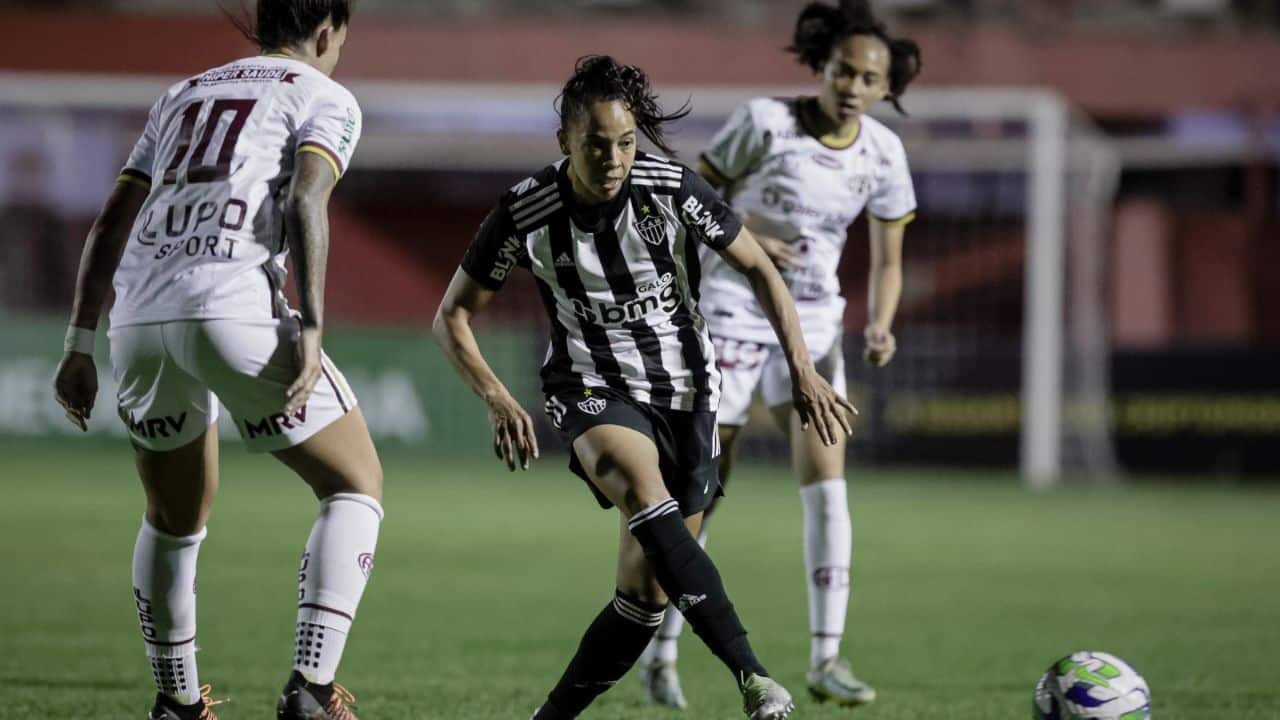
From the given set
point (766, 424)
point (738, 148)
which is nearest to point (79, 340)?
point (738, 148)

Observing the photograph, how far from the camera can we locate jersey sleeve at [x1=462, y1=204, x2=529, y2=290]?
4.85 meters

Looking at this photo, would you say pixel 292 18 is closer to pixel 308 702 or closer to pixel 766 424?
pixel 308 702

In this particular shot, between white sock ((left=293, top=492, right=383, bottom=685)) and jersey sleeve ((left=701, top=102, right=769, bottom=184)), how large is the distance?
2468 mm

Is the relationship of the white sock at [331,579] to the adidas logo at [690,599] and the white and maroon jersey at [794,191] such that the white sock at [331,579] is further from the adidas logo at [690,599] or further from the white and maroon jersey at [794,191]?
the white and maroon jersey at [794,191]

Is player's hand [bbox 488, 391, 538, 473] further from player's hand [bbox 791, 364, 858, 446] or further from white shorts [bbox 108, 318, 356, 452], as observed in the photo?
player's hand [bbox 791, 364, 858, 446]

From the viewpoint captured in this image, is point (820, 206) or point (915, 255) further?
point (915, 255)

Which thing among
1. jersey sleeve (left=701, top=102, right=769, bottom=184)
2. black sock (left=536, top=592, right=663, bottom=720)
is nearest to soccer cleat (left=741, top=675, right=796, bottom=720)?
black sock (left=536, top=592, right=663, bottom=720)

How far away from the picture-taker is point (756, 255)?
487cm

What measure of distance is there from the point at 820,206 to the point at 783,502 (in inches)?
346

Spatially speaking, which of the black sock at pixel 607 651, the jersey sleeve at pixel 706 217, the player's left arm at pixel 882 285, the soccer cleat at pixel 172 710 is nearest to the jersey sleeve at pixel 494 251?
the jersey sleeve at pixel 706 217

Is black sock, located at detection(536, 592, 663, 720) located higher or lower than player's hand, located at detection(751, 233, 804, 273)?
lower

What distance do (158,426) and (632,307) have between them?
54.8 inches

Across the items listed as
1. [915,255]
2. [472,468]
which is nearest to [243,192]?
[472,468]

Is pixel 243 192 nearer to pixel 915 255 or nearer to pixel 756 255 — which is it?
pixel 756 255
